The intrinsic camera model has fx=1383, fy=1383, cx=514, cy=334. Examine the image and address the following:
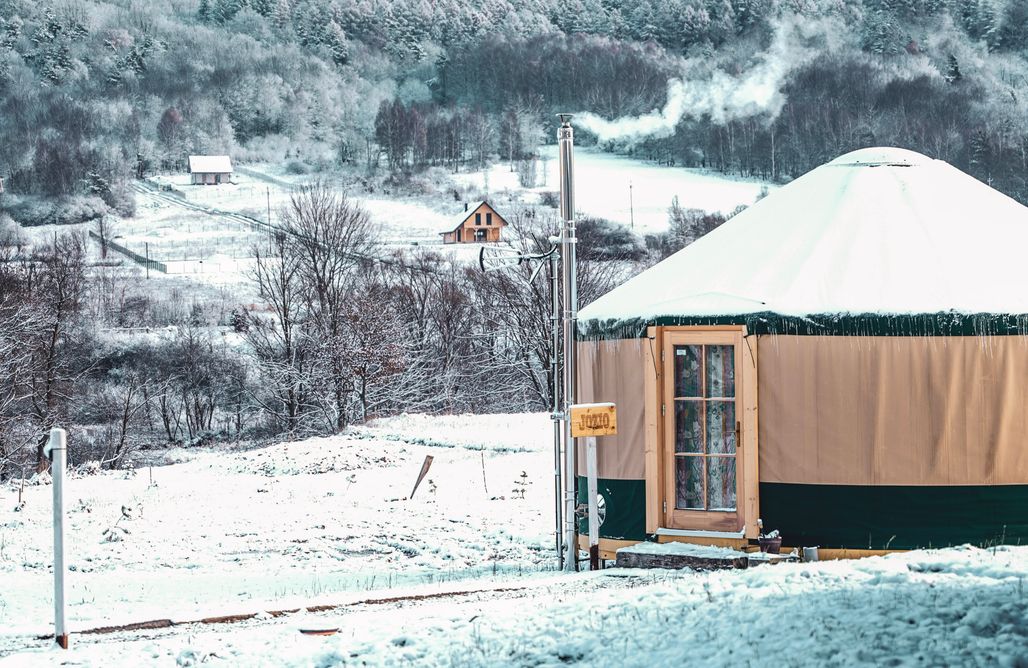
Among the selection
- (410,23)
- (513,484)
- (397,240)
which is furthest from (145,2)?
(513,484)

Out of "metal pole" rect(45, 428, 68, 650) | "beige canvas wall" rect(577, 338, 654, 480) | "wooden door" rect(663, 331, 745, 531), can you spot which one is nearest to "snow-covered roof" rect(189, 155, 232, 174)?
"beige canvas wall" rect(577, 338, 654, 480)

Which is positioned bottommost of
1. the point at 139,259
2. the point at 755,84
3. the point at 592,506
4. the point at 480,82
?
the point at 592,506

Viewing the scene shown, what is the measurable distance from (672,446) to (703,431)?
0.82ft

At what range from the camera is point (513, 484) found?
16.6 metres

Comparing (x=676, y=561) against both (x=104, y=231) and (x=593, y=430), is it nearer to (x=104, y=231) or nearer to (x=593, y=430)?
(x=593, y=430)

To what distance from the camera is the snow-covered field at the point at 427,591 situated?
19.5ft

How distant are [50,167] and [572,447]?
318ft

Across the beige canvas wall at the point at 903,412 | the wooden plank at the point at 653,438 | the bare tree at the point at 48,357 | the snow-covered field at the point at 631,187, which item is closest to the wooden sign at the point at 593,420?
the wooden plank at the point at 653,438

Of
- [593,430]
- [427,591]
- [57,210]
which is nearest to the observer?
[427,591]

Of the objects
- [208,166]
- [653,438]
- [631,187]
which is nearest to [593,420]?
[653,438]

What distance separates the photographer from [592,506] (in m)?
9.71

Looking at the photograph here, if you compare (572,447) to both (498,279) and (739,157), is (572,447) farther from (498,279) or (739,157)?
(739,157)

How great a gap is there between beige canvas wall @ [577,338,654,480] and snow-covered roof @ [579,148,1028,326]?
26cm

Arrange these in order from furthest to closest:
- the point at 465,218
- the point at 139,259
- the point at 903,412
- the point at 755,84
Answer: the point at 755,84 < the point at 465,218 < the point at 139,259 < the point at 903,412
